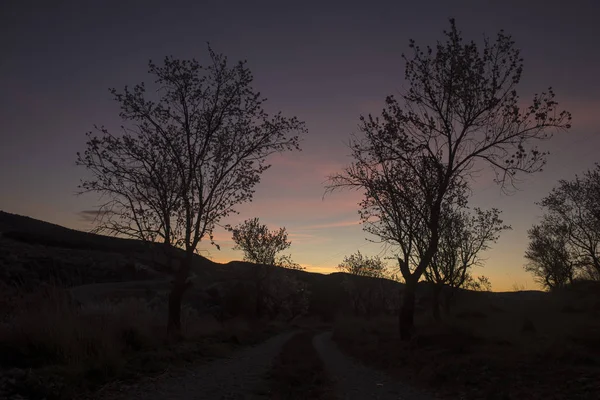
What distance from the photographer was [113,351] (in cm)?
966

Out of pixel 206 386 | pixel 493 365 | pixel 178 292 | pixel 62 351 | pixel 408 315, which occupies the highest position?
pixel 408 315

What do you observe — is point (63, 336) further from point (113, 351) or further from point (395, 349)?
point (395, 349)

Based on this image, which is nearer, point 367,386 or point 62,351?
point 62,351

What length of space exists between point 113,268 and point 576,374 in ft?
224

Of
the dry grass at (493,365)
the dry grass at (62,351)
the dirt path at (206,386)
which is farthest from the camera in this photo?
the dry grass at (493,365)

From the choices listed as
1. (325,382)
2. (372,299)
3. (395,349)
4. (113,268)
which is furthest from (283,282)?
(325,382)

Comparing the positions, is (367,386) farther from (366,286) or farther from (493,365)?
(366,286)

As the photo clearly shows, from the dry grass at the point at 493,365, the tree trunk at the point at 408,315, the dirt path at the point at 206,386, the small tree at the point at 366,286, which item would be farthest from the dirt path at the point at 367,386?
the small tree at the point at 366,286

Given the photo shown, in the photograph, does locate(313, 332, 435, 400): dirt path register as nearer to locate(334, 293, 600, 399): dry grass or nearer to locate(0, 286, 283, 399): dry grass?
locate(334, 293, 600, 399): dry grass

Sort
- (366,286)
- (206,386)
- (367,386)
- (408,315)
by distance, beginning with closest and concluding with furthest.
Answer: (206,386), (367,386), (408,315), (366,286)

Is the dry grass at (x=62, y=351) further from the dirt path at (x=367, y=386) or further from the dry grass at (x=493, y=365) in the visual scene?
the dry grass at (x=493, y=365)

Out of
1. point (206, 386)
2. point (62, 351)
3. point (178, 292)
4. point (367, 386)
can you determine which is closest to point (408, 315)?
point (367, 386)

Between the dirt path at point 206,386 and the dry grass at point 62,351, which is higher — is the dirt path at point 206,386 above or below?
below

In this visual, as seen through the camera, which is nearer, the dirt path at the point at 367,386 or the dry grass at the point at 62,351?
the dry grass at the point at 62,351
